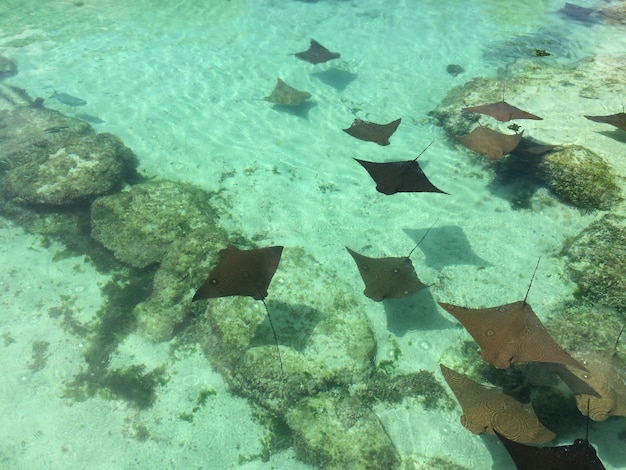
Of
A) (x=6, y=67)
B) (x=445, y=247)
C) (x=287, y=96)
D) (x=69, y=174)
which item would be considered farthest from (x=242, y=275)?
(x=6, y=67)

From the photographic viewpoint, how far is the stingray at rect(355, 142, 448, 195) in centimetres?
513

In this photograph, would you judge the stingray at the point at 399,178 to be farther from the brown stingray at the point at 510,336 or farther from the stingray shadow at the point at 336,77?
the stingray shadow at the point at 336,77

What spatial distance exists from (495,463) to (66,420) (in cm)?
486

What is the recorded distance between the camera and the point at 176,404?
4.80 metres

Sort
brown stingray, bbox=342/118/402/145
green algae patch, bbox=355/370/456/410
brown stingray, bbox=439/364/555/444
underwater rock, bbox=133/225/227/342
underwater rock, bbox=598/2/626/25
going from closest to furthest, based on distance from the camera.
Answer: brown stingray, bbox=439/364/555/444, green algae patch, bbox=355/370/456/410, underwater rock, bbox=133/225/227/342, brown stingray, bbox=342/118/402/145, underwater rock, bbox=598/2/626/25

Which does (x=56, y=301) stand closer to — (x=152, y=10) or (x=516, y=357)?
(x=516, y=357)

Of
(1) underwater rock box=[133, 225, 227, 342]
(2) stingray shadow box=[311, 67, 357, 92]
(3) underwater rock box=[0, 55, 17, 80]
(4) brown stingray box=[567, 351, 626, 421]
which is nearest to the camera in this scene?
(4) brown stingray box=[567, 351, 626, 421]

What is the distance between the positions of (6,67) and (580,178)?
12.7m

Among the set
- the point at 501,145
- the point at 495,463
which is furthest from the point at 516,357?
the point at 501,145

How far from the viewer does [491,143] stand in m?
6.20

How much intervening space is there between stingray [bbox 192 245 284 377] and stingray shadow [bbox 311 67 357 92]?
20.1 feet

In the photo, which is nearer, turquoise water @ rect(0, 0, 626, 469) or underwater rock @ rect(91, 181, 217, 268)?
turquoise water @ rect(0, 0, 626, 469)

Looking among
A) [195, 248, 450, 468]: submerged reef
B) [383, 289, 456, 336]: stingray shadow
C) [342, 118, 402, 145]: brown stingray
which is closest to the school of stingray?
[195, 248, 450, 468]: submerged reef

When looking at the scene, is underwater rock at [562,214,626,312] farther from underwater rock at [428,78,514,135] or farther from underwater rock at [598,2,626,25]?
underwater rock at [598,2,626,25]
